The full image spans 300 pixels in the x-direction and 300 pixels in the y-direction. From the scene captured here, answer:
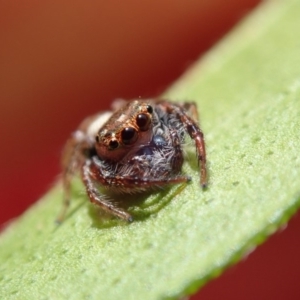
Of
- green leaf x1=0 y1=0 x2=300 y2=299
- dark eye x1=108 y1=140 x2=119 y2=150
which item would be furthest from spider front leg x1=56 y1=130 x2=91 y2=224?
dark eye x1=108 y1=140 x2=119 y2=150

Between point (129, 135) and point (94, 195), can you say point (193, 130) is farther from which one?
point (94, 195)

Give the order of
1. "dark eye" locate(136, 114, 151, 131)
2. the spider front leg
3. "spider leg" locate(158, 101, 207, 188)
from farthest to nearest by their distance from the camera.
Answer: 1. the spider front leg
2. "dark eye" locate(136, 114, 151, 131)
3. "spider leg" locate(158, 101, 207, 188)

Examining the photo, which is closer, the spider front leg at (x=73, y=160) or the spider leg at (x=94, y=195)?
the spider leg at (x=94, y=195)

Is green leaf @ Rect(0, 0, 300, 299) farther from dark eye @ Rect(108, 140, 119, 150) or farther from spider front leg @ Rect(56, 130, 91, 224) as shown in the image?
dark eye @ Rect(108, 140, 119, 150)

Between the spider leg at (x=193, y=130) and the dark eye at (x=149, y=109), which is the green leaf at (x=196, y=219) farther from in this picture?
the dark eye at (x=149, y=109)

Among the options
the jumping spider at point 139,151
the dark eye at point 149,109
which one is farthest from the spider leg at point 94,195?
the dark eye at point 149,109

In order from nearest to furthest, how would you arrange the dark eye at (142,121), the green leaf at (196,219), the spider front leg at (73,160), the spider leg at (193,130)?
the green leaf at (196,219)
the spider leg at (193,130)
the dark eye at (142,121)
the spider front leg at (73,160)

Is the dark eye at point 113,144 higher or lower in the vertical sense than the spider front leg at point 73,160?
higher

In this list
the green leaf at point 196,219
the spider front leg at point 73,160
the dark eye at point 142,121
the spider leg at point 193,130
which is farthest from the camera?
the spider front leg at point 73,160
